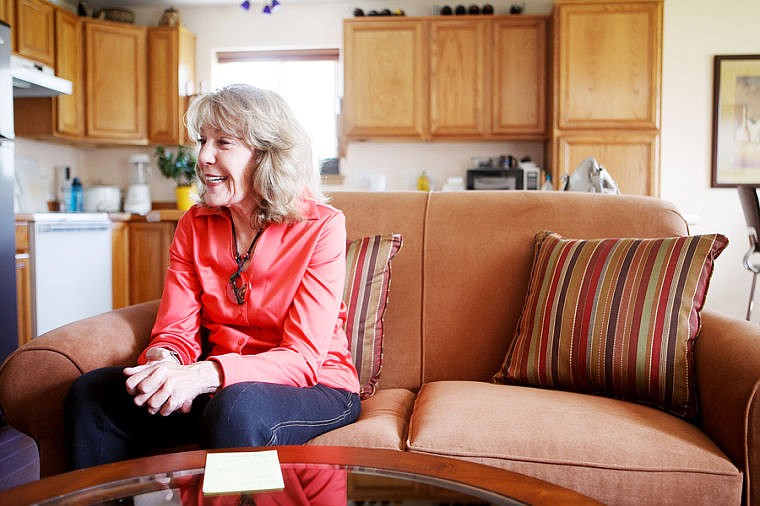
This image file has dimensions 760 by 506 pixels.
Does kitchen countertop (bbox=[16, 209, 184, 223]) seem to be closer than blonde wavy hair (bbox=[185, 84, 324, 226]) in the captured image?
No

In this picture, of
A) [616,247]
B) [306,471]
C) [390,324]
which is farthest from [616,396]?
[306,471]

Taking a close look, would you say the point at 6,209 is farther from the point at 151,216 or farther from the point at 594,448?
the point at 594,448

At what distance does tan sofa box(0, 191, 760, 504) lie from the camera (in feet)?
4.07

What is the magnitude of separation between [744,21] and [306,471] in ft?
17.5

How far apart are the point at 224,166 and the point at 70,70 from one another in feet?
13.4

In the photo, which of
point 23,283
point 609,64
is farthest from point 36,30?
point 609,64

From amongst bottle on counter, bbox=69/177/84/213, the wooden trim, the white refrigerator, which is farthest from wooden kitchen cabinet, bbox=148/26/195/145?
the white refrigerator

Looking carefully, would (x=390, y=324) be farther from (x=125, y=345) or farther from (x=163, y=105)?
(x=163, y=105)

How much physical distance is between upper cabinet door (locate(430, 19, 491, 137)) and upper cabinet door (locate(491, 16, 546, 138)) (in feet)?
0.34

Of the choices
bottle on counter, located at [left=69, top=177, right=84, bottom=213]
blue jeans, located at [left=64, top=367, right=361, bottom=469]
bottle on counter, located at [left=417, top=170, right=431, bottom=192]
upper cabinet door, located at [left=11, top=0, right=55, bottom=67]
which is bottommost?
blue jeans, located at [left=64, top=367, right=361, bottom=469]

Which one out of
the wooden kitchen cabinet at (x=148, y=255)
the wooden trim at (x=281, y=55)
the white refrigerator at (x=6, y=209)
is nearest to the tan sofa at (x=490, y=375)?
the white refrigerator at (x=6, y=209)

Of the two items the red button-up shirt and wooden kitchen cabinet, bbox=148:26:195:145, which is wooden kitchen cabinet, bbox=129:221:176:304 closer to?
wooden kitchen cabinet, bbox=148:26:195:145

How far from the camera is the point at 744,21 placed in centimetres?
501

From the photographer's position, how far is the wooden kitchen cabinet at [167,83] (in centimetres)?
527
